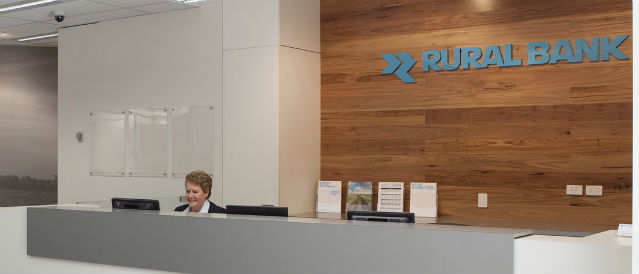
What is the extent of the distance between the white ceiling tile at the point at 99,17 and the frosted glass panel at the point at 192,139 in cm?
103

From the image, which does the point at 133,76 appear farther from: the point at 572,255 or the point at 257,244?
the point at 572,255

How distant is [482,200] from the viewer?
6.07 m

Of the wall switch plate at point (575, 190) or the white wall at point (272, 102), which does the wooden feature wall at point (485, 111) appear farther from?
the white wall at point (272, 102)

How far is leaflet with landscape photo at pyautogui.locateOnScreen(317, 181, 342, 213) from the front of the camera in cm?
672

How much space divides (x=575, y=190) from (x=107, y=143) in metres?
4.52

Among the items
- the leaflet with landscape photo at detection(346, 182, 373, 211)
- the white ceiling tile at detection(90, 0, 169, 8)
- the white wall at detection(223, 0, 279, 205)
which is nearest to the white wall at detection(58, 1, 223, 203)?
the white wall at detection(223, 0, 279, 205)

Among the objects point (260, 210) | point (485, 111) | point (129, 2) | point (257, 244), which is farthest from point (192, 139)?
point (257, 244)

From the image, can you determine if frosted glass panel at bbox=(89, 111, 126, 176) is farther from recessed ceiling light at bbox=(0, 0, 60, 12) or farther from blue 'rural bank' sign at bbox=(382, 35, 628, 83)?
blue 'rural bank' sign at bbox=(382, 35, 628, 83)

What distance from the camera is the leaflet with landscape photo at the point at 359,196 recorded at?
6.59 metres

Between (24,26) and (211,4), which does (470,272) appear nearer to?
(211,4)

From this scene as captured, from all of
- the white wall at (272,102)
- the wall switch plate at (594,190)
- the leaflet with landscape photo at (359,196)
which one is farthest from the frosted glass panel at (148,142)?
the wall switch plate at (594,190)

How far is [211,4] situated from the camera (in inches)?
275

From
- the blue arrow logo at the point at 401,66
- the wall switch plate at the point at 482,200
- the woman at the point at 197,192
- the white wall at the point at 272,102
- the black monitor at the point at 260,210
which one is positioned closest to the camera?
the black monitor at the point at 260,210

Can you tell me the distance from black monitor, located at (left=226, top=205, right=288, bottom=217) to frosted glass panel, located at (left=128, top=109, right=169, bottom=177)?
135 inches
